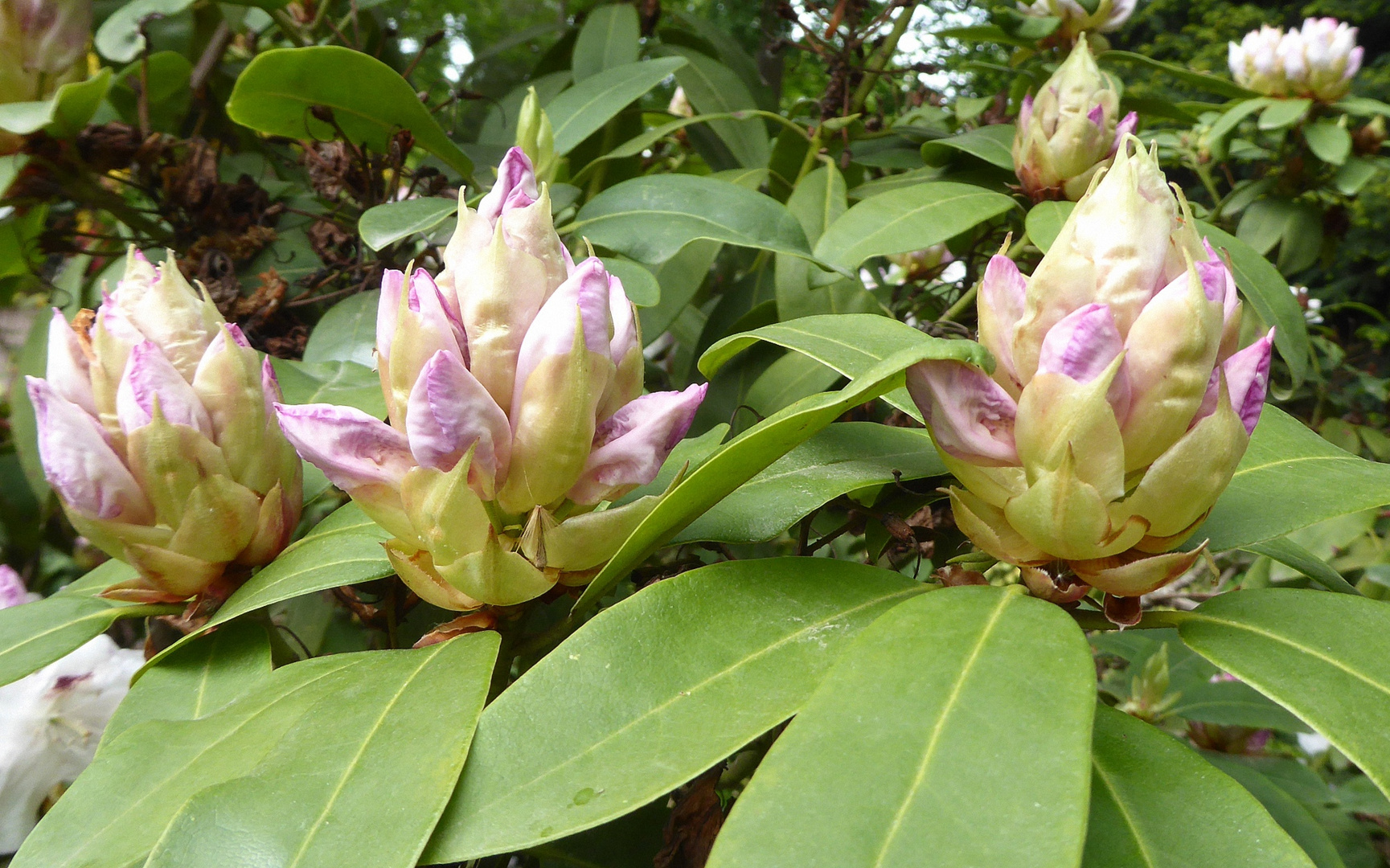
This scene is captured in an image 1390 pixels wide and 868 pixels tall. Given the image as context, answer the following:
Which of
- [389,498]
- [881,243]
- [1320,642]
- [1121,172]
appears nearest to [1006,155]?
[881,243]

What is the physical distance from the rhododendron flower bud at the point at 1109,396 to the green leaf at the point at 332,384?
457 millimetres

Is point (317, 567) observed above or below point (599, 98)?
below

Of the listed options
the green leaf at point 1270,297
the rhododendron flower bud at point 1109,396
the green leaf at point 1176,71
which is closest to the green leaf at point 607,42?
the green leaf at point 1176,71

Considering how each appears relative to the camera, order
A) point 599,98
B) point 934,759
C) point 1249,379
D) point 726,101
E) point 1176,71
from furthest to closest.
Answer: point 726,101 < point 1176,71 < point 599,98 < point 1249,379 < point 934,759

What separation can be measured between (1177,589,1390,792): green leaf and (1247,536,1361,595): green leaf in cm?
13

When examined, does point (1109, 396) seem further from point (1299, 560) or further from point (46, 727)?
point (46, 727)

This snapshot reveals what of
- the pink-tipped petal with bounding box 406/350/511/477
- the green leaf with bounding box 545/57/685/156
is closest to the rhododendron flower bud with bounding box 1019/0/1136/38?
the green leaf with bounding box 545/57/685/156

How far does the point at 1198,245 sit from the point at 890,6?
3.18 ft

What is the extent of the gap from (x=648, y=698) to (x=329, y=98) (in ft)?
2.44

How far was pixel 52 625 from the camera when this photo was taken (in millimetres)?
645

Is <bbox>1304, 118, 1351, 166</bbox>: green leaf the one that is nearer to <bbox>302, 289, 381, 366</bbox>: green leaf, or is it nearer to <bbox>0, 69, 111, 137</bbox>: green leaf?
<bbox>302, 289, 381, 366</bbox>: green leaf

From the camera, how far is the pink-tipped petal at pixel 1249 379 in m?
0.48


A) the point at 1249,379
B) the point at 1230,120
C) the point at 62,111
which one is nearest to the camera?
the point at 1249,379

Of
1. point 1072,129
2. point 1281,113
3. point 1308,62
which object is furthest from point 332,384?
point 1308,62
